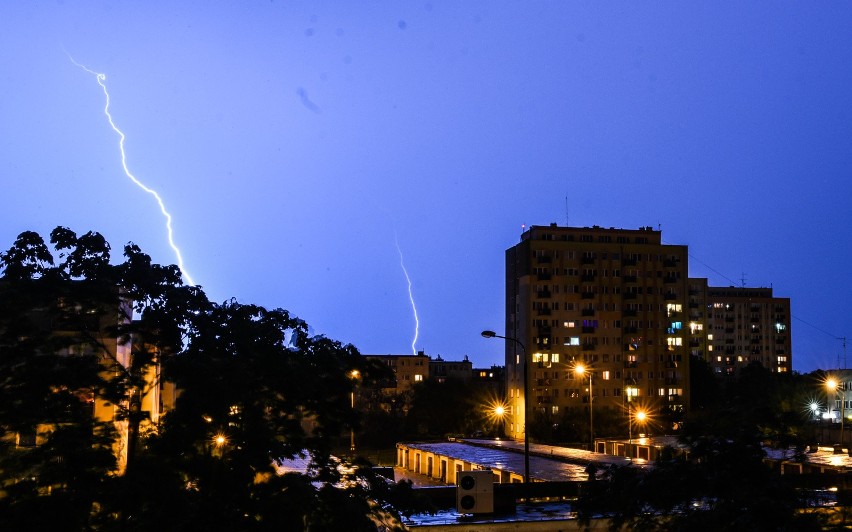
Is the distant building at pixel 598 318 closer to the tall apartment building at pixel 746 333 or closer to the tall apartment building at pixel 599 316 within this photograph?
the tall apartment building at pixel 599 316

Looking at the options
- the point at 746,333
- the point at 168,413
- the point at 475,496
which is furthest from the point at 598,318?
the point at 168,413

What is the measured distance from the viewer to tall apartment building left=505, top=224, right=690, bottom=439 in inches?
4409

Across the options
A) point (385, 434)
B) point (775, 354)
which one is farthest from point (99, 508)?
point (775, 354)

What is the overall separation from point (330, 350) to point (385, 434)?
307 ft

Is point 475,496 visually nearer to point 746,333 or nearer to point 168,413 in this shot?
point 168,413

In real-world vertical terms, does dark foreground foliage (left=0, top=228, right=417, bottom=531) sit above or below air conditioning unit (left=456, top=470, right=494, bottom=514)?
above

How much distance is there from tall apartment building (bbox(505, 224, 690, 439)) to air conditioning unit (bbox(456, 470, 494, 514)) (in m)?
84.8

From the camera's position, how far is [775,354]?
18588cm

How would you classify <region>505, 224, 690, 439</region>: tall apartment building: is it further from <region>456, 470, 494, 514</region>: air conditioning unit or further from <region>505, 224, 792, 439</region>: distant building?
<region>456, 470, 494, 514</region>: air conditioning unit

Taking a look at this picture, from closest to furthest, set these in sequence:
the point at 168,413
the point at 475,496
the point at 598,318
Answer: the point at 168,413, the point at 475,496, the point at 598,318

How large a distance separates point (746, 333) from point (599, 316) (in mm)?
81454

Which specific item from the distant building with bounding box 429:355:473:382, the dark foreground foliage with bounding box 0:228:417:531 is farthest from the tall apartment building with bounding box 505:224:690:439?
the dark foreground foliage with bounding box 0:228:417:531

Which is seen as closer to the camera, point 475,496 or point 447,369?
point 475,496

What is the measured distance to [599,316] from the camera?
115125mm
